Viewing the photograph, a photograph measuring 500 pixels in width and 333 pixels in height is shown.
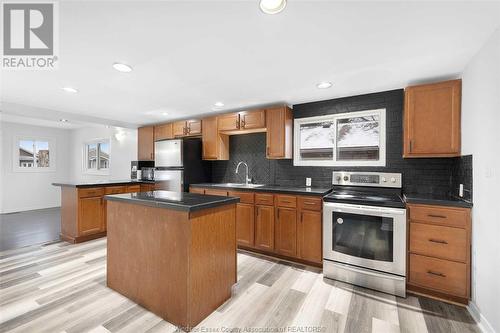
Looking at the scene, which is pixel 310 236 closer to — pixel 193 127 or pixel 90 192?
pixel 193 127

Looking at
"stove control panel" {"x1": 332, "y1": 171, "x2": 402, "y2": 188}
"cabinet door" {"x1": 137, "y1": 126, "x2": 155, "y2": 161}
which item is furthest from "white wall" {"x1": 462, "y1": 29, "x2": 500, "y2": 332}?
"cabinet door" {"x1": 137, "y1": 126, "x2": 155, "y2": 161}

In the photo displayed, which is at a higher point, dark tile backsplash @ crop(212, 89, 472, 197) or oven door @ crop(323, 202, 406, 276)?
dark tile backsplash @ crop(212, 89, 472, 197)

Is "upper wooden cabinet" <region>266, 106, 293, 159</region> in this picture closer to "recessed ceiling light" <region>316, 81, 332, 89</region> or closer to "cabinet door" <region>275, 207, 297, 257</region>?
"recessed ceiling light" <region>316, 81, 332, 89</region>

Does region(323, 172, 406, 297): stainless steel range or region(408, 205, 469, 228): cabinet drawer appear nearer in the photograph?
region(408, 205, 469, 228): cabinet drawer

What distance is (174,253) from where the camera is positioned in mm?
1779

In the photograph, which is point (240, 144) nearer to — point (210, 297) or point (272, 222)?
point (272, 222)

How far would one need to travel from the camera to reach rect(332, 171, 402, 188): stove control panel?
288 cm

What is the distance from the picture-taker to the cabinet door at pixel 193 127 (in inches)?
173

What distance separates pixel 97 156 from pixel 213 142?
4.67m

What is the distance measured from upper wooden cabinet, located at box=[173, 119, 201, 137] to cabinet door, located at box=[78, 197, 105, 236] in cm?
188

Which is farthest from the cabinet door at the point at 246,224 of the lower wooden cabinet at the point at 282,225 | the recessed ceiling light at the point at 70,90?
the recessed ceiling light at the point at 70,90

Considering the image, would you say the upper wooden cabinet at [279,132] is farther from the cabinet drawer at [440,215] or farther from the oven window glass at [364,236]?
the cabinet drawer at [440,215]

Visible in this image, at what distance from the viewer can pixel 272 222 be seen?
3145 mm

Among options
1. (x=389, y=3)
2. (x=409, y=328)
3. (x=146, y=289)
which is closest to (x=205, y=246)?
(x=146, y=289)
